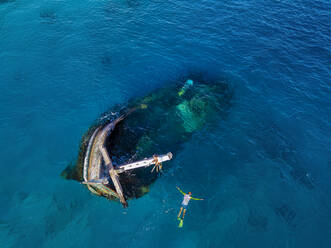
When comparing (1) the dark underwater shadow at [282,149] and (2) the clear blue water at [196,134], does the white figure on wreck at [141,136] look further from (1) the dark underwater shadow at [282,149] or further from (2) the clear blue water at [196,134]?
(1) the dark underwater shadow at [282,149]

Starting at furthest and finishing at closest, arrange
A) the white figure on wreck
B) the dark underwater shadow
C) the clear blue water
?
the dark underwater shadow, the white figure on wreck, the clear blue water

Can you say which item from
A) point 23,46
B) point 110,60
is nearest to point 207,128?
point 110,60

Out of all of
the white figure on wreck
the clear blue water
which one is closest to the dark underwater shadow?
the clear blue water

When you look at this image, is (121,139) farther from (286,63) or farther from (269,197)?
(286,63)

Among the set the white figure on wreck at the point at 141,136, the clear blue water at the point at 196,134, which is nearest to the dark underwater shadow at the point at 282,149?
the clear blue water at the point at 196,134

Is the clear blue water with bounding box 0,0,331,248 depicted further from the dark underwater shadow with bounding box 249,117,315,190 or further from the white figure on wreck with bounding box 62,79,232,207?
the white figure on wreck with bounding box 62,79,232,207
